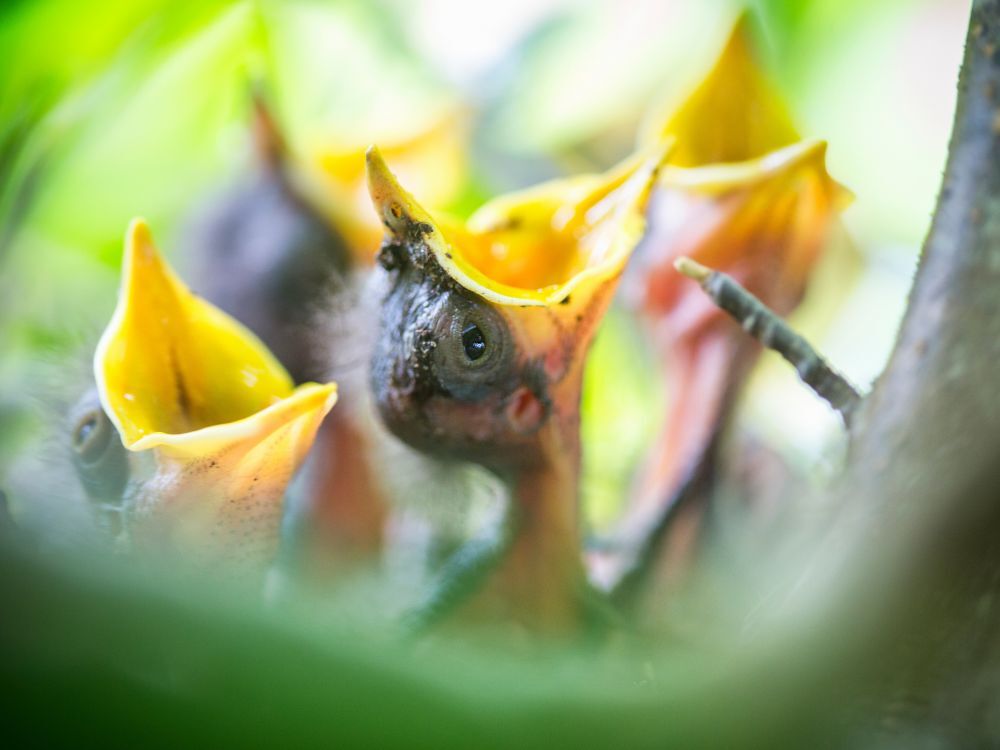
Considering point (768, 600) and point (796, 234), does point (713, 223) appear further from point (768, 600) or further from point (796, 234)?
point (768, 600)

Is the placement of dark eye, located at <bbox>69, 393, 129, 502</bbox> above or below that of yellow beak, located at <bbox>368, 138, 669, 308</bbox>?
below

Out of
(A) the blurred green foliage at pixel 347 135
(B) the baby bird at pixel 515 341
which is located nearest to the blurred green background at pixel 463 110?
(A) the blurred green foliage at pixel 347 135

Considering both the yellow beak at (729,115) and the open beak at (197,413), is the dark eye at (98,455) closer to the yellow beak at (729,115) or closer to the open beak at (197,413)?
the open beak at (197,413)

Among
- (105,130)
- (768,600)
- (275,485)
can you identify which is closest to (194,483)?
(275,485)

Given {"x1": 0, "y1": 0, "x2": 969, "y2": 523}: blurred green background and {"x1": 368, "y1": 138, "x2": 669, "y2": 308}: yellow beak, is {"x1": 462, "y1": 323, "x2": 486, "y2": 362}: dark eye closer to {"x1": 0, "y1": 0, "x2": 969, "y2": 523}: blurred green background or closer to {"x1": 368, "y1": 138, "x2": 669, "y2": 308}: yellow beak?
{"x1": 368, "y1": 138, "x2": 669, "y2": 308}: yellow beak

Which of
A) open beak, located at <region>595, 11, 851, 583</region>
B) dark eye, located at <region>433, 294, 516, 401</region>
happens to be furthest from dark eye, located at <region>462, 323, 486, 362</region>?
open beak, located at <region>595, 11, 851, 583</region>

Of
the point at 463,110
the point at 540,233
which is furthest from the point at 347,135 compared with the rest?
the point at 540,233

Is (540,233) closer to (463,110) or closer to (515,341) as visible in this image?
(515,341)
